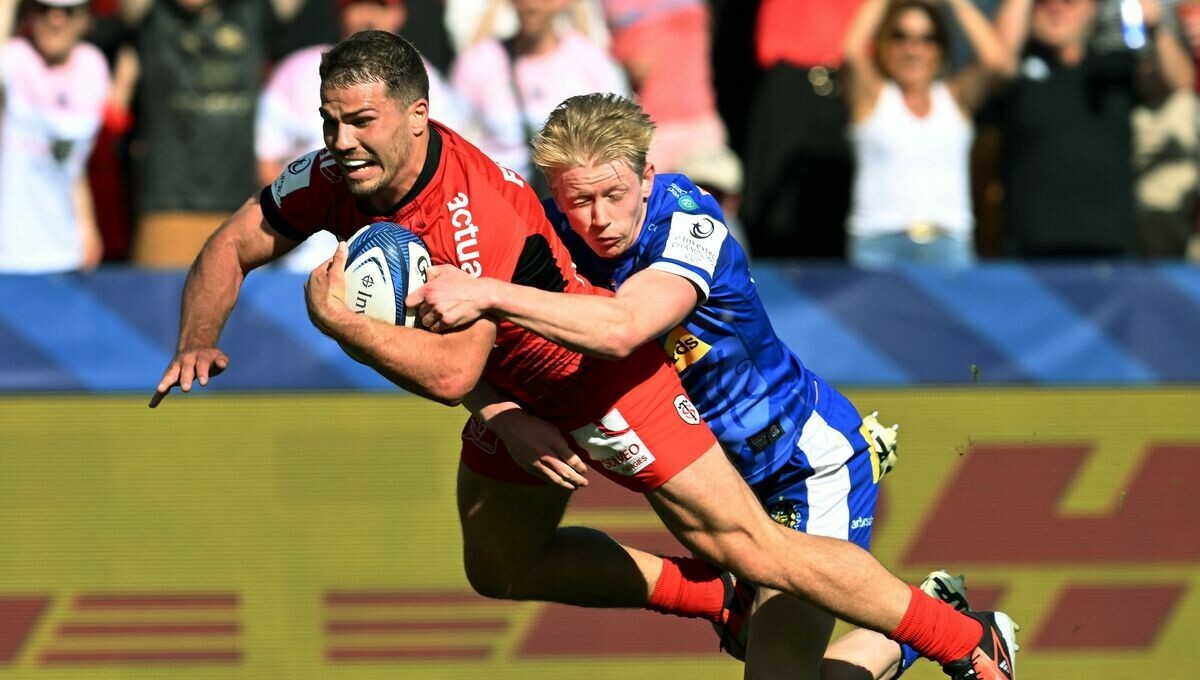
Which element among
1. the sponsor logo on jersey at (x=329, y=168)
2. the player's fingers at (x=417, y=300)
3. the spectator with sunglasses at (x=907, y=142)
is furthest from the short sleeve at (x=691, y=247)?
the spectator with sunglasses at (x=907, y=142)

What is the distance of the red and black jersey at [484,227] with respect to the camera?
576 centimetres

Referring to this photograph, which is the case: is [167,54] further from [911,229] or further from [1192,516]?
[1192,516]

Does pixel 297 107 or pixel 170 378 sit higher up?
pixel 297 107


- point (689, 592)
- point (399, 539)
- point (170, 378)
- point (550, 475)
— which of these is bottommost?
point (399, 539)

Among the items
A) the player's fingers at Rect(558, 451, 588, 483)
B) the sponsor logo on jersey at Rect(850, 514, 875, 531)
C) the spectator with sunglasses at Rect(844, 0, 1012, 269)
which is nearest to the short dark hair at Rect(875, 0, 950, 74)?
the spectator with sunglasses at Rect(844, 0, 1012, 269)

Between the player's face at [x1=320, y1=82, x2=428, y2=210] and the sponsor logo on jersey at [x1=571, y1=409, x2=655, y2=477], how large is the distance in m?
1.14

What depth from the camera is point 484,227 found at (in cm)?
576

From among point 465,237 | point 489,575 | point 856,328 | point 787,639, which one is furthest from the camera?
point 856,328

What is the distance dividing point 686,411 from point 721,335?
302 mm

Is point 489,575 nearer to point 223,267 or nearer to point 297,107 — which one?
point 223,267

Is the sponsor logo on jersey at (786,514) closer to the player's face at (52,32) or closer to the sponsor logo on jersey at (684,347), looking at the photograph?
the sponsor logo on jersey at (684,347)

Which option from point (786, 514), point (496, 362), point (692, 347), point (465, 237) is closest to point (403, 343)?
point (465, 237)

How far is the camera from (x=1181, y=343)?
8.62 m

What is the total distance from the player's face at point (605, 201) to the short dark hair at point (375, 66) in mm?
588
